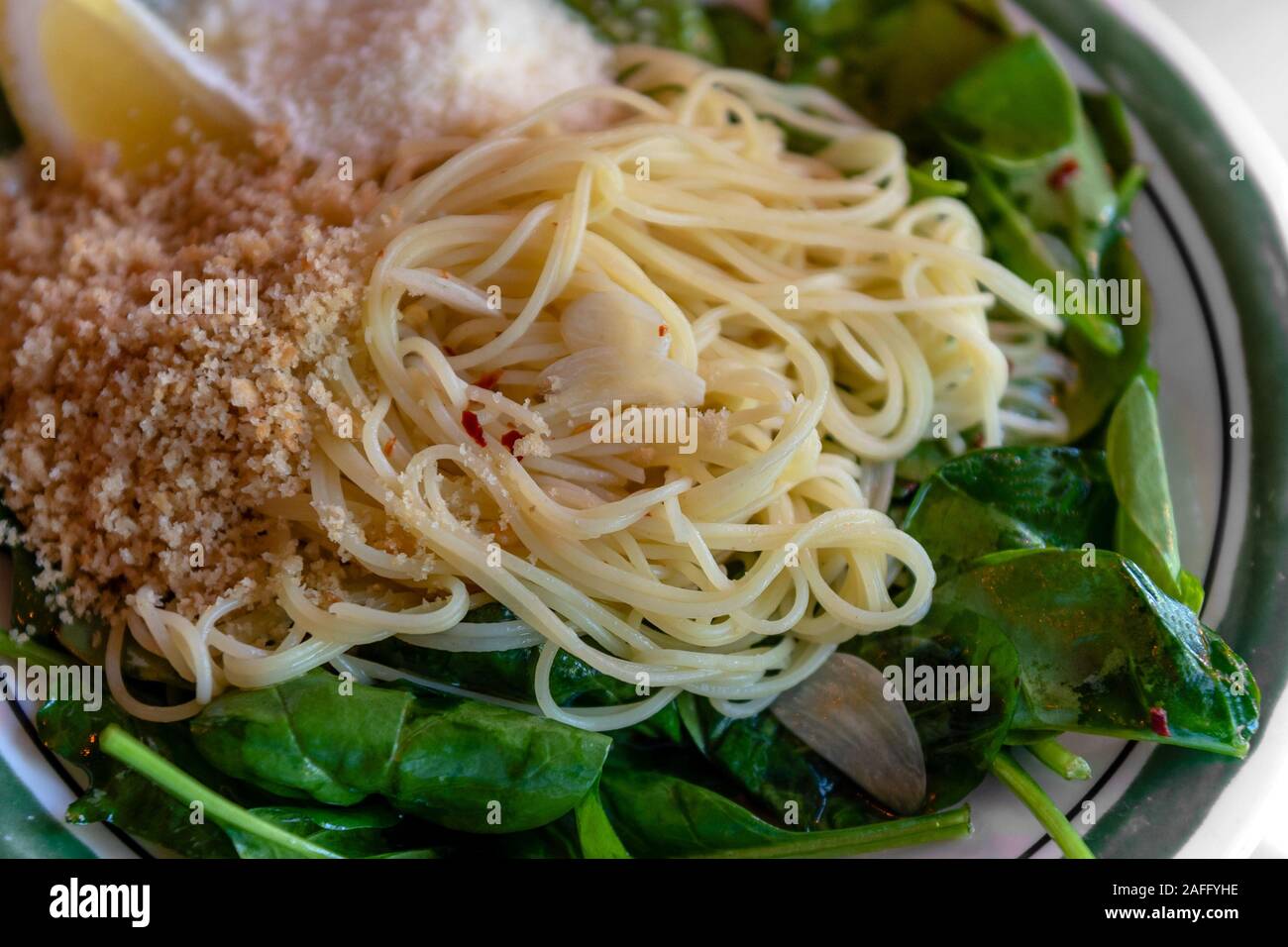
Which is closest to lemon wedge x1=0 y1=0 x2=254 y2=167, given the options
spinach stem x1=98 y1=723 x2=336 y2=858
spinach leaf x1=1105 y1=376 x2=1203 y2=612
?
spinach stem x1=98 y1=723 x2=336 y2=858

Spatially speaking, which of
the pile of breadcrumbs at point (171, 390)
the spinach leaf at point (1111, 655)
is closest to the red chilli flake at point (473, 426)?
the pile of breadcrumbs at point (171, 390)

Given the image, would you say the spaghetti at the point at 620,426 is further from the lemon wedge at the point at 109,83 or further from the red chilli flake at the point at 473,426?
the lemon wedge at the point at 109,83

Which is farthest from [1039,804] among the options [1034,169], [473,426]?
[1034,169]

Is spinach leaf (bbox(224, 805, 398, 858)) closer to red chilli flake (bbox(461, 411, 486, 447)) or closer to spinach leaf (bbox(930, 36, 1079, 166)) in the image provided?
red chilli flake (bbox(461, 411, 486, 447))

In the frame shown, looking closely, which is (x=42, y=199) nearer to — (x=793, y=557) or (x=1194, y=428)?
(x=793, y=557)

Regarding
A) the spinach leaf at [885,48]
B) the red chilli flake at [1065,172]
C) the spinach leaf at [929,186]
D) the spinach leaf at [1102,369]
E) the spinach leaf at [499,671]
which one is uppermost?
the spinach leaf at [885,48]

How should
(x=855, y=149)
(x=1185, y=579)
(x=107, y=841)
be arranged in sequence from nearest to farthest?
(x=107, y=841), (x=1185, y=579), (x=855, y=149)
